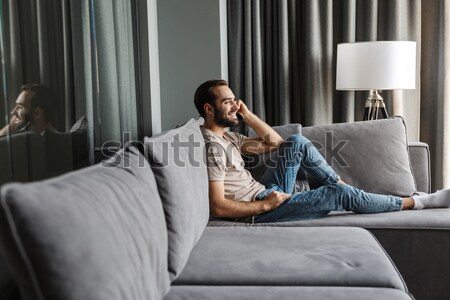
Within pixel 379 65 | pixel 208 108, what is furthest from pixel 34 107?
pixel 379 65

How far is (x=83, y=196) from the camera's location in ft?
3.37

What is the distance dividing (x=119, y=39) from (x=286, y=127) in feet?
3.42

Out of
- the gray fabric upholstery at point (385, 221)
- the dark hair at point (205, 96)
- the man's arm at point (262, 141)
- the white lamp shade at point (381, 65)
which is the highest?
the white lamp shade at point (381, 65)

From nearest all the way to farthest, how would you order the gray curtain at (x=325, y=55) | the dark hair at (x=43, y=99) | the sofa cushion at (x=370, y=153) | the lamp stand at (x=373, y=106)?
the dark hair at (x=43, y=99) → the sofa cushion at (x=370, y=153) → the lamp stand at (x=373, y=106) → the gray curtain at (x=325, y=55)

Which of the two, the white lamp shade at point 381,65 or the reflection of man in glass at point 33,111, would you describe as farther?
the white lamp shade at point 381,65

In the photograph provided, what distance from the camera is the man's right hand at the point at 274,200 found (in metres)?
2.48

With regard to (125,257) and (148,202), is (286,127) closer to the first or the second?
(148,202)

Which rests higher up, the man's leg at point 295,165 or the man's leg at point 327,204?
the man's leg at point 295,165

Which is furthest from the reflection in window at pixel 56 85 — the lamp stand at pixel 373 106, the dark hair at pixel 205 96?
the lamp stand at pixel 373 106

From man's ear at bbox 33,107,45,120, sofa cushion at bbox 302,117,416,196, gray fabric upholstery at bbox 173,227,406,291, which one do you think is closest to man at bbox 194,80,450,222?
sofa cushion at bbox 302,117,416,196

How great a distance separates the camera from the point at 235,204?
2.42m

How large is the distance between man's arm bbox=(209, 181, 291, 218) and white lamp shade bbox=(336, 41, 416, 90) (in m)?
1.35

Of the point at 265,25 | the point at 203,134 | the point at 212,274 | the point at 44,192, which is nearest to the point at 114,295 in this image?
the point at 44,192

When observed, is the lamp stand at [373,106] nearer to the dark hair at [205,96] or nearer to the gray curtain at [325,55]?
the gray curtain at [325,55]
